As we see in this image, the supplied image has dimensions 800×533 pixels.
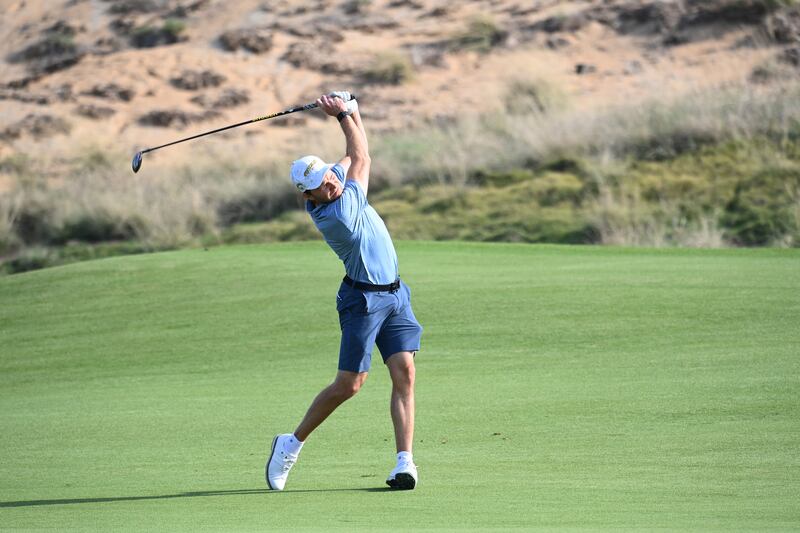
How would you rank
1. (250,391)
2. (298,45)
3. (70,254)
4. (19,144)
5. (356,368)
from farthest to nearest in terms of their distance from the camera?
(298,45) < (19,144) < (70,254) < (250,391) < (356,368)

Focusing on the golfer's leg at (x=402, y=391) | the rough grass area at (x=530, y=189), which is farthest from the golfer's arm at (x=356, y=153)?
the rough grass area at (x=530, y=189)

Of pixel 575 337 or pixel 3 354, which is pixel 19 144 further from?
pixel 575 337

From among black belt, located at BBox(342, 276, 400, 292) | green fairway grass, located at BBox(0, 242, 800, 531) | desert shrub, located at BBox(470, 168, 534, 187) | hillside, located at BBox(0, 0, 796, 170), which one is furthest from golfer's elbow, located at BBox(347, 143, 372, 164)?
hillside, located at BBox(0, 0, 796, 170)

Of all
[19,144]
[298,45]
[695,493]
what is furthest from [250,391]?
[298,45]

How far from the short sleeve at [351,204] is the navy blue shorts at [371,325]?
15.6 inches

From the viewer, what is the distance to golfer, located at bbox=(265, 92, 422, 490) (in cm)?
606

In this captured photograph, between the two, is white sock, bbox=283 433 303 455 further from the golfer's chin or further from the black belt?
the golfer's chin

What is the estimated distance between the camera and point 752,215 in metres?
20.8

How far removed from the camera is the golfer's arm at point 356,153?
6297 millimetres

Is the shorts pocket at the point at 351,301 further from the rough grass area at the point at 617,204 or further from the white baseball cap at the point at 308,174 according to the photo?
the rough grass area at the point at 617,204

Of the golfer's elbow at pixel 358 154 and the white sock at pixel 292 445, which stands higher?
the golfer's elbow at pixel 358 154

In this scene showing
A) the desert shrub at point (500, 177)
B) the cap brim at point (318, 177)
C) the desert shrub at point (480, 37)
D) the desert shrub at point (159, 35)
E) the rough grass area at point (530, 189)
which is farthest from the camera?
the desert shrub at point (159, 35)

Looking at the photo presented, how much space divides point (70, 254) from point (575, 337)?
16.4m

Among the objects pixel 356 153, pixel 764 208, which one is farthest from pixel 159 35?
pixel 356 153
